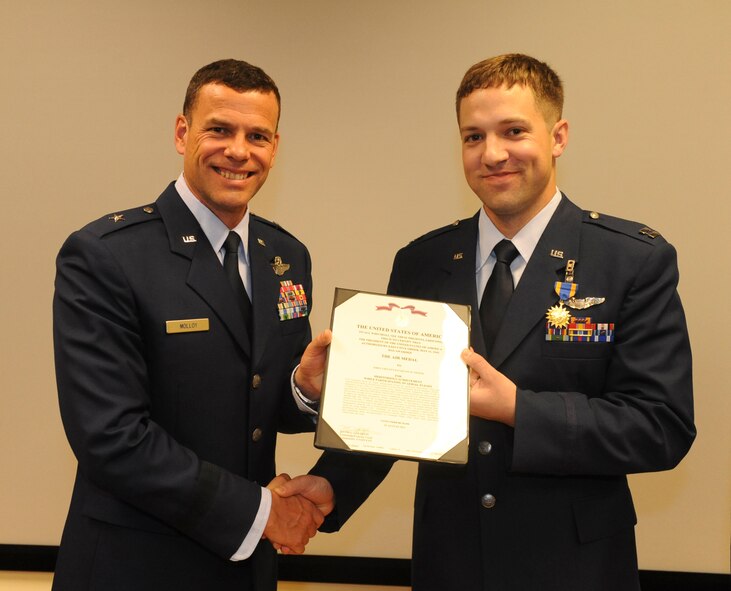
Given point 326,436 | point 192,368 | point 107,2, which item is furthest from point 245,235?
point 107,2

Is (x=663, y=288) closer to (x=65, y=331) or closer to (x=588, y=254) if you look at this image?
(x=588, y=254)

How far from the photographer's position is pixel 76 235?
5.78ft

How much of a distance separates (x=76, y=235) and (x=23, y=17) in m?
1.91

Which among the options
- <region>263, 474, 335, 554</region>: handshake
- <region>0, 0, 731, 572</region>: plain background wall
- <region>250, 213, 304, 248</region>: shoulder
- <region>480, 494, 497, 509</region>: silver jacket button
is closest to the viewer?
<region>480, 494, 497, 509</region>: silver jacket button

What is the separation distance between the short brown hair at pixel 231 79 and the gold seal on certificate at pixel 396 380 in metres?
0.63

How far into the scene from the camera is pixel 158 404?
1.80 metres

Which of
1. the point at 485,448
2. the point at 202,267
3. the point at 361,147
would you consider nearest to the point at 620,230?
the point at 485,448

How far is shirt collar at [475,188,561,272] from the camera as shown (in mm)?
1877

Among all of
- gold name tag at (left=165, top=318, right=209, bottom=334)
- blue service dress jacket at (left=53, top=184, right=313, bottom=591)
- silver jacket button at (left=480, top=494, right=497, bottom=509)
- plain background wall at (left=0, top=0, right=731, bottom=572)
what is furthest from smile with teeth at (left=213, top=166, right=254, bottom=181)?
plain background wall at (left=0, top=0, right=731, bottom=572)

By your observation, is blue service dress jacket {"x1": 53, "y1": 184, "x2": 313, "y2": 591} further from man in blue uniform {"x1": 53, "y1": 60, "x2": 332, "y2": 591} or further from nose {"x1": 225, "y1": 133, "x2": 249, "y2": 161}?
nose {"x1": 225, "y1": 133, "x2": 249, "y2": 161}

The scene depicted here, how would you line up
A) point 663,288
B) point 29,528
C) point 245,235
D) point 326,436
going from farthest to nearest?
point 29,528, point 245,235, point 663,288, point 326,436

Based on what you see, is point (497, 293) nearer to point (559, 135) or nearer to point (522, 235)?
point (522, 235)

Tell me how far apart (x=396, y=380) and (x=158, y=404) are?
1.97ft

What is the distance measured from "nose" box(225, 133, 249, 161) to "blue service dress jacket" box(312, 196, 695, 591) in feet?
2.29
